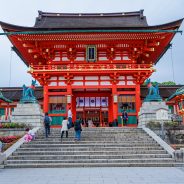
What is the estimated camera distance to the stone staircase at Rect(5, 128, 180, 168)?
1259 cm

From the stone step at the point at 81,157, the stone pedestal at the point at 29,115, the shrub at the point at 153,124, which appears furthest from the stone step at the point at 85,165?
the stone pedestal at the point at 29,115

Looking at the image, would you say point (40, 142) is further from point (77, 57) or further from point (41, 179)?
point (77, 57)

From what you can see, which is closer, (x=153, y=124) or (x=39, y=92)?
(x=153, y=124)

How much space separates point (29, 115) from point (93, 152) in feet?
28.1

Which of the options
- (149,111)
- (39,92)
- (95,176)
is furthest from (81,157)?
(39,92)

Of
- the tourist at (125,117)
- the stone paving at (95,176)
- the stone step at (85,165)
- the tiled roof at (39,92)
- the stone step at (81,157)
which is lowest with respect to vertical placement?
the stone paving at (95,176)

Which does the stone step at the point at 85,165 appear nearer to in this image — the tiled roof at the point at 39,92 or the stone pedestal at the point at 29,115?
the stone pedestal at the point at 29,115

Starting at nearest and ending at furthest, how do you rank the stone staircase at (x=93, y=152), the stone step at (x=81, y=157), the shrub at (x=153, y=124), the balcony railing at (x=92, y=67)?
1. the stone staircase at (x=93, y=152)
2. the stone step at (x=81, y=157)
3. the shrub at (x=153, y=124)
4. the balcony railing at (x=92, y=67)

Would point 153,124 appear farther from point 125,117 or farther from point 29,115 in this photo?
point 29,115

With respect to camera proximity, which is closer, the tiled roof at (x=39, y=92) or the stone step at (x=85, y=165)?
the stone step at (x=85, y=165)

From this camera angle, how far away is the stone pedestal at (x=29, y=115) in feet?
67.6

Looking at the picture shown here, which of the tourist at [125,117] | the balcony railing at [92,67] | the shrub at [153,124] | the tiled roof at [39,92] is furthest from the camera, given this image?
the tiled roof at [39,92]

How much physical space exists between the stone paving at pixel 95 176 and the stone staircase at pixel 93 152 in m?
1.24

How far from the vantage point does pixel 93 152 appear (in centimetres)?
1410
